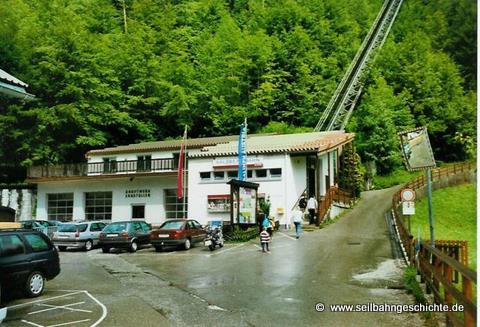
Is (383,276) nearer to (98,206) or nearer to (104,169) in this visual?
(98,206)

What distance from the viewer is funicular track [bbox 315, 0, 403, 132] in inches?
1586

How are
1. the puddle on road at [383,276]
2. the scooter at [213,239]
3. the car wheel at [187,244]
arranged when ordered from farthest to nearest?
the car wheel at [187,244], the scooter at [213,239], the puddle on road at [383,276]

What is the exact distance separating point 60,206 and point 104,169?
155 inches

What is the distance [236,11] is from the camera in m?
60.0

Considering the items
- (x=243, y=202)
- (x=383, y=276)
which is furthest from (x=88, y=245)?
(x=383, y=276)

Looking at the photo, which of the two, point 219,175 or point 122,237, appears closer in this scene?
point 122,237

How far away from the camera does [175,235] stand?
19.1 metres

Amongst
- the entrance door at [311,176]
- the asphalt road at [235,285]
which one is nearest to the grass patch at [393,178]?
the entrance door at [311,176]

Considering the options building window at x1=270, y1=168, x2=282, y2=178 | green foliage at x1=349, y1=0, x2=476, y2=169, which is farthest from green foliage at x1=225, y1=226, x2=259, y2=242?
green foliage at x1=349, y1=0, x2=476, y2=169

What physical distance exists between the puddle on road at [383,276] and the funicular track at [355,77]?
26164 millimetres

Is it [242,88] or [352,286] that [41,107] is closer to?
[242,88]

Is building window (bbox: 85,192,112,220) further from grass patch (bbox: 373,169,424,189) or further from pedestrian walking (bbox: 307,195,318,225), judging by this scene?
grass patch (bbox: 373,169,424,189)

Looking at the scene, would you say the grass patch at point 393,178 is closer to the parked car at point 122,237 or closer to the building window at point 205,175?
the building window at point 205,175

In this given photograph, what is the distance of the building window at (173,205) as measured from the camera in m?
29.7
